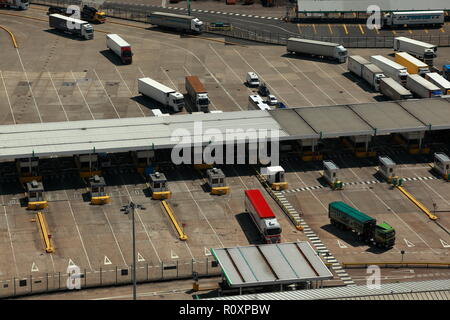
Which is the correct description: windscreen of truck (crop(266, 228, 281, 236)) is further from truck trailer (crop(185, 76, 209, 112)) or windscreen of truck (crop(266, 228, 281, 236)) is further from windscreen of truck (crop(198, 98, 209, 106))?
windscreen of truck (crop(198, 98, 209, 106))

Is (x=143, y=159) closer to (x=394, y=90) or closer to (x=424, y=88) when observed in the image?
(x=394, y=90)

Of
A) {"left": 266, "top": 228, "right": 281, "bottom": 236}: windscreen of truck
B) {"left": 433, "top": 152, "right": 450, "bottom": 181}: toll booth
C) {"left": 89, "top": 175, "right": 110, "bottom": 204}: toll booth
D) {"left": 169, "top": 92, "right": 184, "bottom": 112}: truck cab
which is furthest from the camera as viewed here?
{"left": 169, "top": 92, "right": 184, "bottom": 112}: truck cab

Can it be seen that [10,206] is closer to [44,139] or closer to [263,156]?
[44,139]

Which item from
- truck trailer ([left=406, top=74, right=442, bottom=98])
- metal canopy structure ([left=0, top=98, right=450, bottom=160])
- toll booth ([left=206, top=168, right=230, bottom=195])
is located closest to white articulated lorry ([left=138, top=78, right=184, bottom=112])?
metal canopy structure ([left=0, top=98, right=450, bottom=160])

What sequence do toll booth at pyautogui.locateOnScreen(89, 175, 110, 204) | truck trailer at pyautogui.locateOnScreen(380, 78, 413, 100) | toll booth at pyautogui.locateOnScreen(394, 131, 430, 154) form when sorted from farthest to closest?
truck trailer at pyautogui.locateOnScreen(380, 78, 413, 100) < toll booth at pyautogui.locateOnScreen(394, 131, 430, 154) < toll booth at pyautogui.locateOnScreen(89, 175, 110, 204)

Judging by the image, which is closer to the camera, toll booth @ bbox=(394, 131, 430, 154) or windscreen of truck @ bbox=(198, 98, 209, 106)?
toll booth @ bbox=(394, 131, 430, 154)

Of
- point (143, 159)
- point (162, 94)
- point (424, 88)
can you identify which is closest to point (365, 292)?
point (143, 159)

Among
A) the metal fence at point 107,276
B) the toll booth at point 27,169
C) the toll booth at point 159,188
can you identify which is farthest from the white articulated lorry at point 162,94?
the metal fence at point 107,276

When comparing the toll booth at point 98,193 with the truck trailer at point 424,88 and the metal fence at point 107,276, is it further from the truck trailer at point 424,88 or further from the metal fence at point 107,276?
the truck trailer at point 424,88
